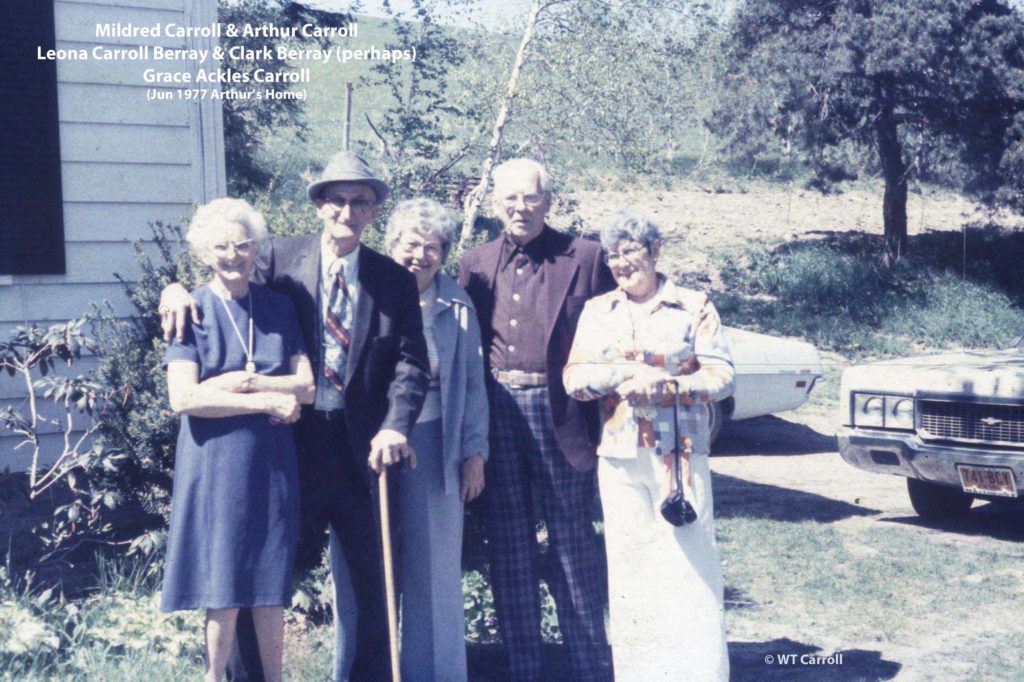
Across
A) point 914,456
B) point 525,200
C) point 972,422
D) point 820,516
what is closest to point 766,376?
point 820,516

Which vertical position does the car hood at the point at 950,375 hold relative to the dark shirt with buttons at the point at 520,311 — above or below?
below

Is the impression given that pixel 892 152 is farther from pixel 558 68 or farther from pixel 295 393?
pixel 295 393

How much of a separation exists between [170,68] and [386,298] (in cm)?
336

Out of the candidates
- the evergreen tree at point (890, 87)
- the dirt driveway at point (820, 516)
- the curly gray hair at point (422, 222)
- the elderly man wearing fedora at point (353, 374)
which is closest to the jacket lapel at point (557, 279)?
the curly gray hair at point (422, 222)

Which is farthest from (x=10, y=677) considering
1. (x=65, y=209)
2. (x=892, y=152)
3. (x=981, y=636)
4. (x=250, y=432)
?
(x=892, y=152)

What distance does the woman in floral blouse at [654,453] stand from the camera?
12.2ft

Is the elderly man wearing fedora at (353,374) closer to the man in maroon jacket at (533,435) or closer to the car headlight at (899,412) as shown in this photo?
the man in maroon jacket at (533,435)

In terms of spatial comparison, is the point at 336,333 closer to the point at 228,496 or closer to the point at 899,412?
the point at 228,496

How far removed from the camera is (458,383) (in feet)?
13.0

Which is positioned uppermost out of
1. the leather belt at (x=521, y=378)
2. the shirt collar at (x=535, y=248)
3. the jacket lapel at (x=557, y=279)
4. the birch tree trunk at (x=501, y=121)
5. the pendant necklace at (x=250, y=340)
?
the birch tree trunk at (x=501, y=121)

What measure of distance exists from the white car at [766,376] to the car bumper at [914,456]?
5.84 feet

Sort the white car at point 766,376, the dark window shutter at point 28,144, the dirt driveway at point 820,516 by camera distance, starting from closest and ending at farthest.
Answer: the dirt driveway at point 820,516 < the dark window shutter at point 28,144 < the white car at point 766,376

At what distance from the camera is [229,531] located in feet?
11.2

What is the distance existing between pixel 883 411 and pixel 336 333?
4.21 m
